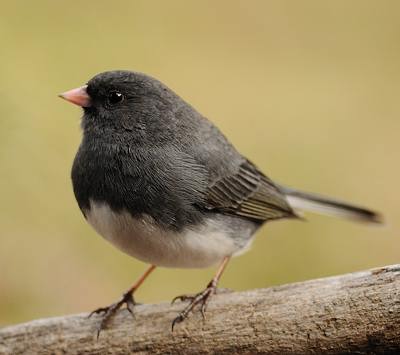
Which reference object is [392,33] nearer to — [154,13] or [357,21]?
[357,21]

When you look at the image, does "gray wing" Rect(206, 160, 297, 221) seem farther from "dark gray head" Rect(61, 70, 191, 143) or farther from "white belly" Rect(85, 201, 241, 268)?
"dark gray head" Rect(61, 70, 191, 143)

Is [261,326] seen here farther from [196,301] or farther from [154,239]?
[154,239]

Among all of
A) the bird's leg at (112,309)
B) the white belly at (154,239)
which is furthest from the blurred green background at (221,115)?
the white belly at (154,239)

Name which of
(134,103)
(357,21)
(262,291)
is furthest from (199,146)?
(357,21)

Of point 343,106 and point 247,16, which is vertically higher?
point 247,16

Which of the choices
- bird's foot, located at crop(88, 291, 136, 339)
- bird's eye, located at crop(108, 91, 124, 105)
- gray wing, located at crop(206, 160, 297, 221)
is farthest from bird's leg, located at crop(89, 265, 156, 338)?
bird's eye, located at crop(108, 91, 124, 105)

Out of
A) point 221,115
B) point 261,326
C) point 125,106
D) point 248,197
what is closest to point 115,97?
point 125,106
